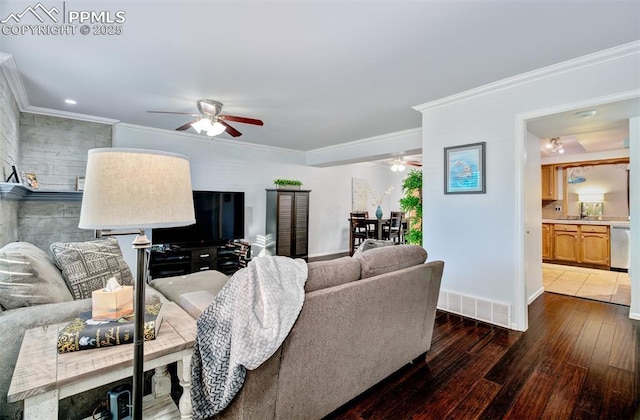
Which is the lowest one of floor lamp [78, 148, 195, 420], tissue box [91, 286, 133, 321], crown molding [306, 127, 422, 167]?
tissue box [91, 286, 133, 321]

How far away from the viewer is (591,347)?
99.7 inches

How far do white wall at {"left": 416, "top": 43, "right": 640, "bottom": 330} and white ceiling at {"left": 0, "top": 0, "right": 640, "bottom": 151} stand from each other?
0.22 metres

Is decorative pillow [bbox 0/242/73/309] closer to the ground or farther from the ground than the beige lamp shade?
closer to the ground

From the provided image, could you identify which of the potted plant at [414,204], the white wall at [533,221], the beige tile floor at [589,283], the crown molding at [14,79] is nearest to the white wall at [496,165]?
the potted plant at [414,204]

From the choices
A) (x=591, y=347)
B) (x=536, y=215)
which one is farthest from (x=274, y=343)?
(x=536, y=215)

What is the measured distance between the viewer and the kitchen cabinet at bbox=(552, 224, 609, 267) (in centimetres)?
523

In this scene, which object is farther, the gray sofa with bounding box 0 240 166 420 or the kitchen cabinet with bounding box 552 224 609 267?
the kitchen cabinet with bounding box 552 224 609 267

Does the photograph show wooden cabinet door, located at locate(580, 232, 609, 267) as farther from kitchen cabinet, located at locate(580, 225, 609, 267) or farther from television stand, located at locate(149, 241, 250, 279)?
television stand, located at locate(149, 241, 250, 279)

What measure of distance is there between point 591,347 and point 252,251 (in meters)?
5.12

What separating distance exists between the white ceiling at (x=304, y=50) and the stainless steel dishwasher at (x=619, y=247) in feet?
14.4

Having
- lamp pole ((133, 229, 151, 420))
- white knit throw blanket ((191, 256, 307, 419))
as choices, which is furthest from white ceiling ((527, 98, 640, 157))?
lamp pole ((133, 229, 151, 420))

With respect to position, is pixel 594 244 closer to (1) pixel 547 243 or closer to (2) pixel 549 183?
(1) pixel 547 243

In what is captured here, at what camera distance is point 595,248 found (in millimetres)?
5305

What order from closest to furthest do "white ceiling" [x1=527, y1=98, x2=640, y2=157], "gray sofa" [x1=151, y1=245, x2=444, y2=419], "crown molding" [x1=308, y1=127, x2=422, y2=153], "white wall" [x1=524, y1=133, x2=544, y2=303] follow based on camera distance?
"gray sofa" [x1=151, y1=245, x2=444, y2=419] → "white ceiling" [x1=527, y1=98, x2=640, y2=157] → "white wall" [x1=524, y1=133, x2=544, y2=303] → "crown molding" [x1=308, y1=127, x2=422, y2=153]
